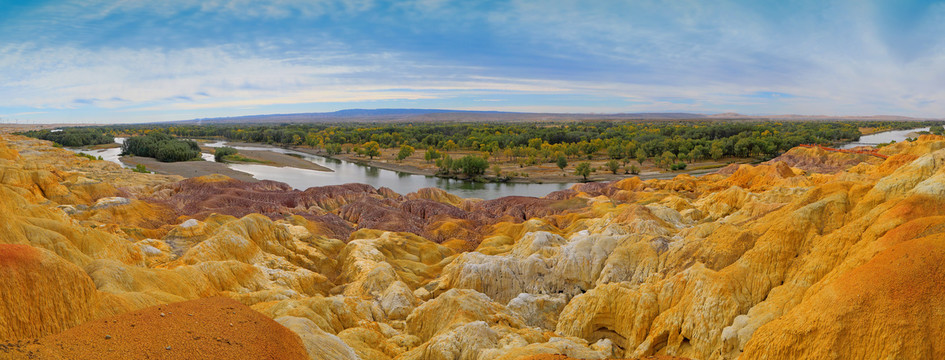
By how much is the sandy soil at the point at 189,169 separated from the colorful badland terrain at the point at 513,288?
6399 cm

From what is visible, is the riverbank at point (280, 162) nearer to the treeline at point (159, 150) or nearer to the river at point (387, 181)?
the river at point (387, 181)

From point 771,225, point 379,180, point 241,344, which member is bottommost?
point 379,180

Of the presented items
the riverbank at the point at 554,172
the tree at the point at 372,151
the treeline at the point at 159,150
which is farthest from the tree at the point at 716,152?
the treeline at the point at 159,150

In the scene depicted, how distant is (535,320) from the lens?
22344 mm

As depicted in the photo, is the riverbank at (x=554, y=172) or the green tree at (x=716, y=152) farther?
the green tree at (x=716, y=152)

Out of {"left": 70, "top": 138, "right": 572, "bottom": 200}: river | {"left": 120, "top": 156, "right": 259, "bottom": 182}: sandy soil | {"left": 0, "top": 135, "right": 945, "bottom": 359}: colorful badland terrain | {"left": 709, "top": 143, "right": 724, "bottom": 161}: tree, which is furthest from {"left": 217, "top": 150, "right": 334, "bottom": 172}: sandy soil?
{"left": 709, "top": 143, "right": 724, "bottom": 161}: tree

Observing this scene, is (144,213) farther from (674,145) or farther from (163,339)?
(674,145)

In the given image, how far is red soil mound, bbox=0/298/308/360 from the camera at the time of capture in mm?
11320

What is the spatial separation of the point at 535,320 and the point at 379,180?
8934cm

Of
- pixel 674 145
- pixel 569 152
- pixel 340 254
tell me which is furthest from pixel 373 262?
pixel 674 145

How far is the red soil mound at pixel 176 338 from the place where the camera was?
37.1ft

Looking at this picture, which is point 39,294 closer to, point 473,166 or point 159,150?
point 473,166

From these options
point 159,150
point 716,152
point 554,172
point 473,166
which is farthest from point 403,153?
point 716,152

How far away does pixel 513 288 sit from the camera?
25750 millimetres
